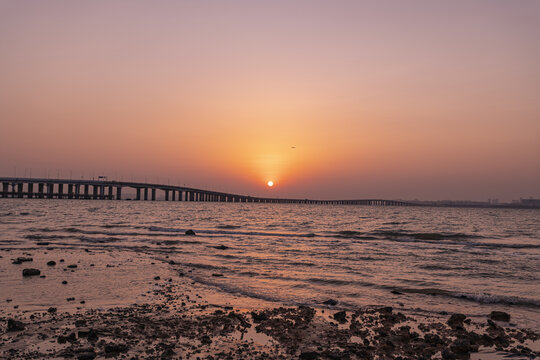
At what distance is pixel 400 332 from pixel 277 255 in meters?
14.2

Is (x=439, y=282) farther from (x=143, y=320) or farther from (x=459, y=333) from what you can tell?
(x=143, y=320)

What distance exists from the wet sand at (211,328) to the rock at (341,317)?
0.08ft

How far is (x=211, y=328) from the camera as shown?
857 cm

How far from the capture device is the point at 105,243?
27203 millimetres

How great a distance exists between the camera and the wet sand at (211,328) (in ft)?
23.6

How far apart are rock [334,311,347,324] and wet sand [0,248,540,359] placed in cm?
2

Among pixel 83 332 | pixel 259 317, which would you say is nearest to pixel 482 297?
pixel 259 317

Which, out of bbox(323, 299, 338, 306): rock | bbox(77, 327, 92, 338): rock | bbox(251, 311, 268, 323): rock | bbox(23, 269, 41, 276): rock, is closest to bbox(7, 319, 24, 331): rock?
bbox(77, 327, 92, 338): rock

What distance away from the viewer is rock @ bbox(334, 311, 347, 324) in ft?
31.3

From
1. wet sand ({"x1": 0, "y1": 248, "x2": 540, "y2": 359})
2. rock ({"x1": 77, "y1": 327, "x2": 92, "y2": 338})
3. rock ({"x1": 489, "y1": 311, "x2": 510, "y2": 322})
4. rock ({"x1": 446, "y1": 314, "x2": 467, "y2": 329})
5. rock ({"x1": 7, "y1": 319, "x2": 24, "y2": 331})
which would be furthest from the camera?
rock ({"x1": 489, "y1": 311, "x2": 510, "y2": 322})

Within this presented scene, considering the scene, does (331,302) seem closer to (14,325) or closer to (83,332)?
(83,332)

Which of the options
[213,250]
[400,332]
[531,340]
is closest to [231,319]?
[400,332]

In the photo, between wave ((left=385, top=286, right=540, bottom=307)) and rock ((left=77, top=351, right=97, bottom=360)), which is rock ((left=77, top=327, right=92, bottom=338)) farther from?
wave ((left=385, top=286, right=540, bottom=307))

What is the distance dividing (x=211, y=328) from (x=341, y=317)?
3198 mm
